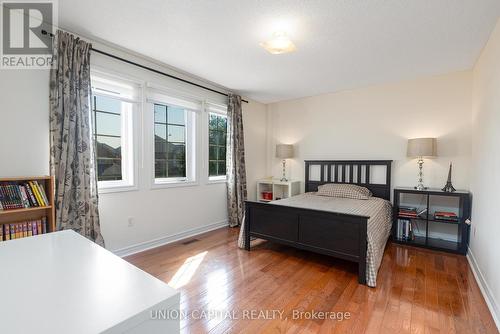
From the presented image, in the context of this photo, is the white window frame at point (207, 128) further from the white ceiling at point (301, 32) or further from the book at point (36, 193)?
the book at point (36, 193)

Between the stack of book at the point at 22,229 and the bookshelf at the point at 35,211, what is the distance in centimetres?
3

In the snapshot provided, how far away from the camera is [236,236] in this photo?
3.62 meters

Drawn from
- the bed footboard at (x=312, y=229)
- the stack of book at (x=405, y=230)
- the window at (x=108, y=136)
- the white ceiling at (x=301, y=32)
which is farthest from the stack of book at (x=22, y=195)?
the stack of book at (x=405, y=230)

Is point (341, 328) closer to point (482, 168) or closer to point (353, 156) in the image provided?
point (482, 168)

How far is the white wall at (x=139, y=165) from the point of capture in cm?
208

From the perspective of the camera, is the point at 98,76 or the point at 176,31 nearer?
the point at 176,31

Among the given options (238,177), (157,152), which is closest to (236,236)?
(238,177)

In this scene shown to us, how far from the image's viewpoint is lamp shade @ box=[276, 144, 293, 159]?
448 cm

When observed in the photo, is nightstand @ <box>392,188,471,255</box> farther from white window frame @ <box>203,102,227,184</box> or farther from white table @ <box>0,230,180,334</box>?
white table @ <box>0,230,180,334</box>

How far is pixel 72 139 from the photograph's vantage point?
2.33 meters

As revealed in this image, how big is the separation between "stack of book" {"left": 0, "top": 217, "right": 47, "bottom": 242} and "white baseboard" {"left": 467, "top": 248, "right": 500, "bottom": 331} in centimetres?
349

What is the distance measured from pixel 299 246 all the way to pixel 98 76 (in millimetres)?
2771

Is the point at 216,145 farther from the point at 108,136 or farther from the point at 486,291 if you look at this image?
the point at 486,291

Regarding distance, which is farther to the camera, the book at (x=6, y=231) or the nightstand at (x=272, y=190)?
the nightstand at (x=272, y=190)
